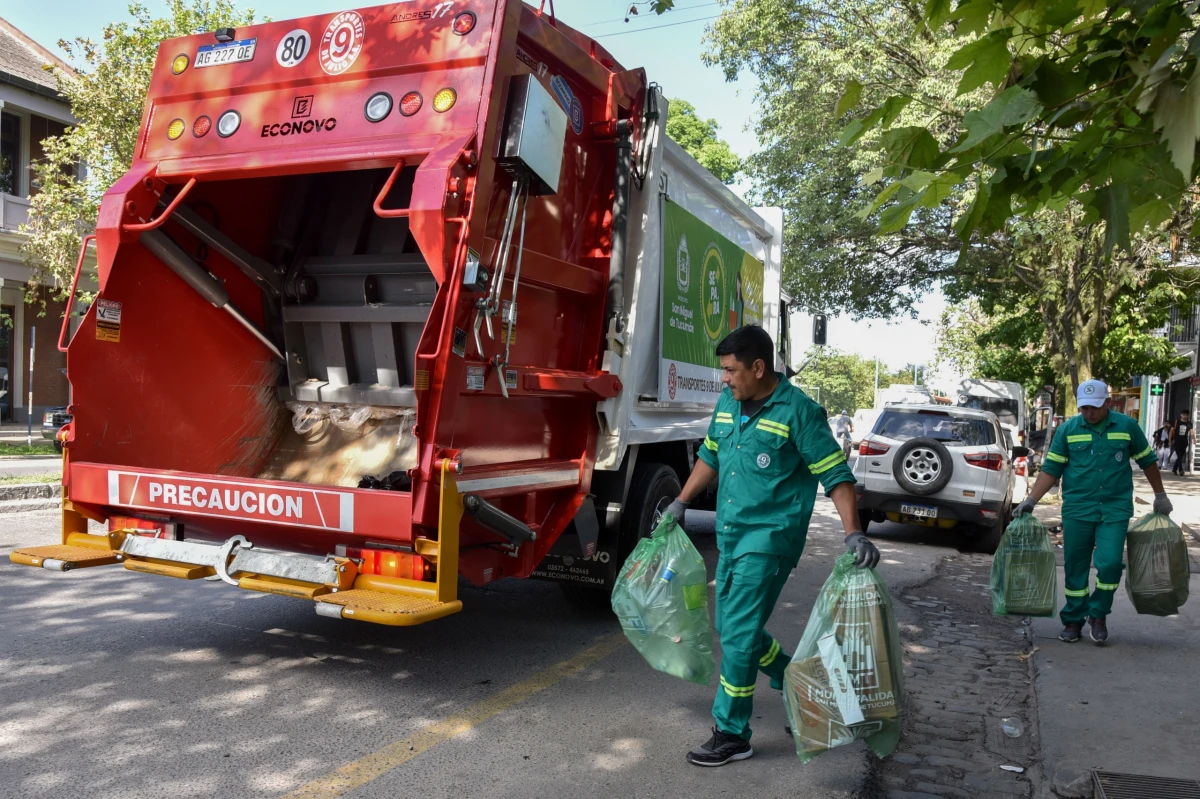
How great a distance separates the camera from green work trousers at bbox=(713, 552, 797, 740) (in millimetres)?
3811

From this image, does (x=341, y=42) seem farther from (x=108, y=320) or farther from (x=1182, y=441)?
(x=1182, y=441)

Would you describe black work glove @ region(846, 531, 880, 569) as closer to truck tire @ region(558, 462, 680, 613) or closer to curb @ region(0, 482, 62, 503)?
Answer: truck tire @ region(558, 462, 680, 613)

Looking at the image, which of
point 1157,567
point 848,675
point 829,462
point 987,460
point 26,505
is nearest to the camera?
point 848,675

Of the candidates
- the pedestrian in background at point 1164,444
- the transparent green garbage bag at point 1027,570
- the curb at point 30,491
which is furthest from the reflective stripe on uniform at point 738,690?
the pedestrian in background at point 1164,444

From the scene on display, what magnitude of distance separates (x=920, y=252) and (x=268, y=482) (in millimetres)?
16910

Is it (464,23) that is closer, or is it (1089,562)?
(464,23)

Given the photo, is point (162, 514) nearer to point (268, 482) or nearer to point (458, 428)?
point (268, 482)

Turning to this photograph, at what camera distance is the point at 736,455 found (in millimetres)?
4020

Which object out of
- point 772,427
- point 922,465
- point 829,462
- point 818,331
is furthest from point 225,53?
point 922,465

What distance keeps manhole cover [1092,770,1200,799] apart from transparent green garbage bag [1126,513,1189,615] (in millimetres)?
2298

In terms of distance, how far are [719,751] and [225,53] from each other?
415 centimetres

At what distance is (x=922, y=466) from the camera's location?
10.0 m

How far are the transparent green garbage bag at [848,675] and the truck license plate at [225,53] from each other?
390 centimetres

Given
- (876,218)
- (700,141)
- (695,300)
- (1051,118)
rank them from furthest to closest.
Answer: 1. (700,141)
2. (876,218)
3. (695,300)
4. (1051,118)
